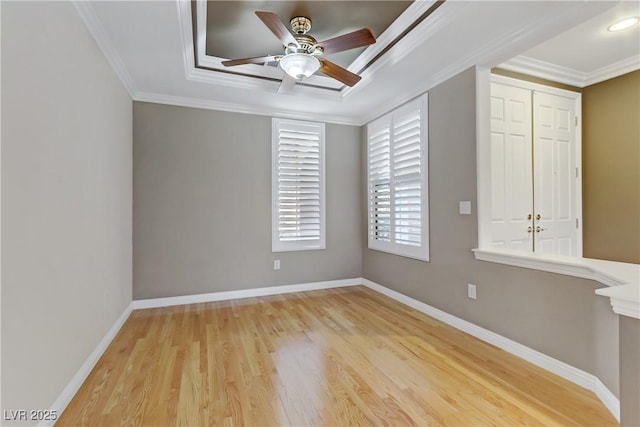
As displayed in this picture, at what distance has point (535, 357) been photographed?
2260mm

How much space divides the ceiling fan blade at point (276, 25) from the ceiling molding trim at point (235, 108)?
1.86 m

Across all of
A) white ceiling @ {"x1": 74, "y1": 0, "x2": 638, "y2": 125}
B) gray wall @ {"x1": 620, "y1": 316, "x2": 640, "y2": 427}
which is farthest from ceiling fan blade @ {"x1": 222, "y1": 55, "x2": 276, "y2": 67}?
gray wall @ {"x1": 620, "y1": 316, "x2": 640, "y2": 427}

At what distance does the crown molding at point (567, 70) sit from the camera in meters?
3.14

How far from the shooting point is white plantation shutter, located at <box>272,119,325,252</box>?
420 cm

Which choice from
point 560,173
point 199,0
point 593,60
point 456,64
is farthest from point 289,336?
point 593,60

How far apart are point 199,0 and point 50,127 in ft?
4.53

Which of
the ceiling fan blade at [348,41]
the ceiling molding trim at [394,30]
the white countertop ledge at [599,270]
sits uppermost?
the ceiling molding trim at [394,30]

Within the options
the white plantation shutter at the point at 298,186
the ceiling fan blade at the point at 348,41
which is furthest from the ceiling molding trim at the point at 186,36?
the white plantation shutter at the point at 298,186

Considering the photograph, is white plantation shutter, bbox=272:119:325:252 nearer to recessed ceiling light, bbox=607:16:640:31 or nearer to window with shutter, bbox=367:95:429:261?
window with shutter, bbox=367:95:429:261

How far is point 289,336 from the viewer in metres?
2.79

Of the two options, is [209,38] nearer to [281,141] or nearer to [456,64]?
[281,141]

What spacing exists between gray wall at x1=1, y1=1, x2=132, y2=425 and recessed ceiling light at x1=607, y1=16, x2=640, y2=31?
13.7 ft

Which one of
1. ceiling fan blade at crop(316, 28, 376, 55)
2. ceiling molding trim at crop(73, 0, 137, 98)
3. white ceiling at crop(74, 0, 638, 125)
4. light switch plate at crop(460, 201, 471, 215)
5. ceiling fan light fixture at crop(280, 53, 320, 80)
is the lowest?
light switch plate at crop(460, 201, 471, 215)

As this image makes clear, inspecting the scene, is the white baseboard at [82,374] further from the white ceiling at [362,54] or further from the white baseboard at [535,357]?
the white baseboard at [535,357]
